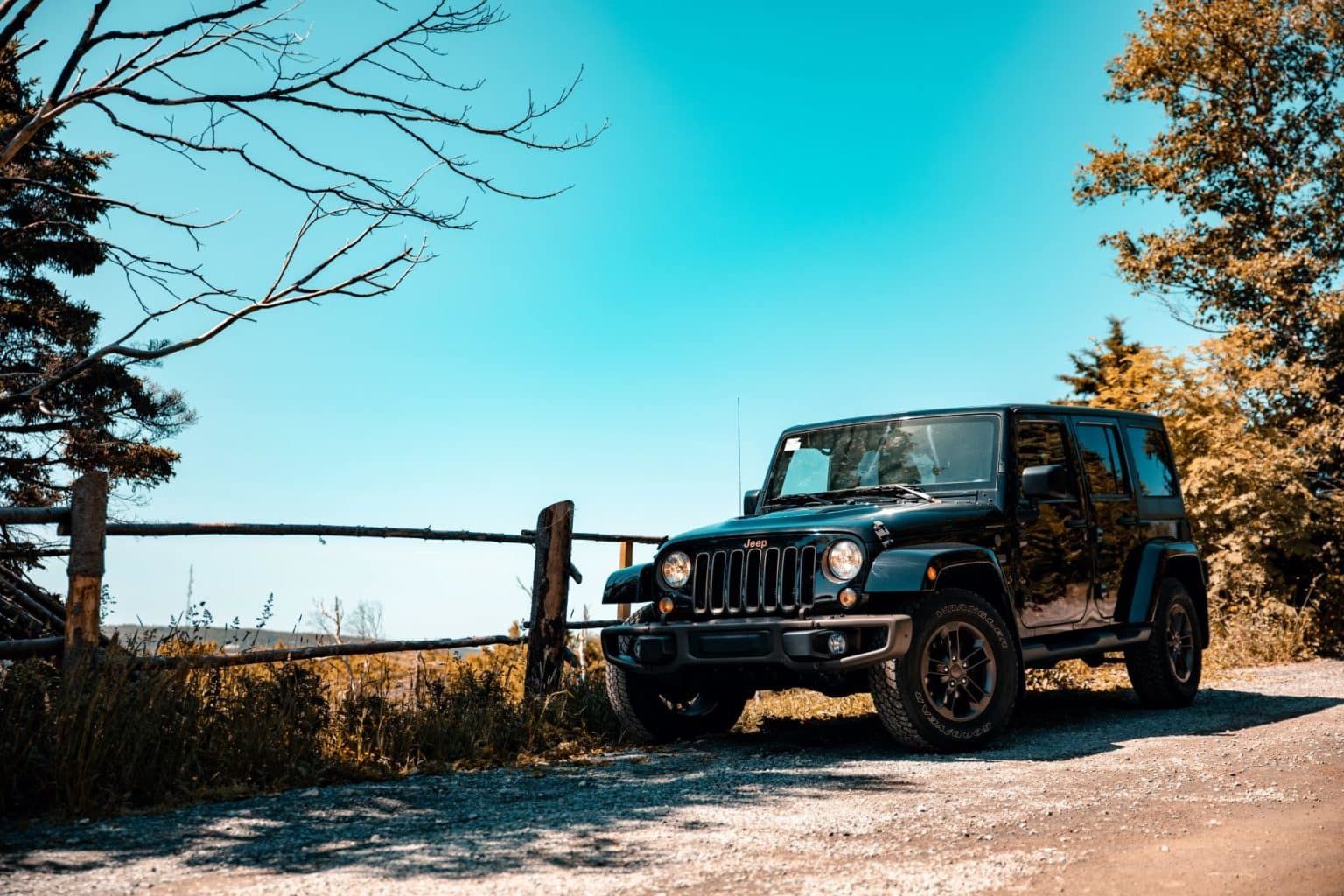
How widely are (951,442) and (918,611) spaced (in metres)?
1.69

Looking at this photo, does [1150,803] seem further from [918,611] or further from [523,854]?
[523,854]

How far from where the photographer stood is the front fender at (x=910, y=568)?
6.76 m

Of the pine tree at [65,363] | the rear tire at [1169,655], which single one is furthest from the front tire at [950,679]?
the pine tree at [65,363]

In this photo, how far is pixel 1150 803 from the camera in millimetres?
5543

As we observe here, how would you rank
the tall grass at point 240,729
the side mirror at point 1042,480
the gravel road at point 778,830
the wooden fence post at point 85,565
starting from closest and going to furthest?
the gravel road at point 778,830
the tall grass at point 240,729
the wooden fence post at point 85,565
the side mirror at point 1042,480

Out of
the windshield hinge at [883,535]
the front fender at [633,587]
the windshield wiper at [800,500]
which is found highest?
the windshield wiper at [800,500]

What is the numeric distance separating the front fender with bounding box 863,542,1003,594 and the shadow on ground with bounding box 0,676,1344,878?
1006mm

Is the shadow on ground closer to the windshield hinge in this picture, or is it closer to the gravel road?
the gravel road

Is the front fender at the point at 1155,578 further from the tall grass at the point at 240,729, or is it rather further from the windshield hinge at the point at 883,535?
the tall grass at the point at 240,729

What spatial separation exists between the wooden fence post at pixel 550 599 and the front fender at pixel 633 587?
65 cm

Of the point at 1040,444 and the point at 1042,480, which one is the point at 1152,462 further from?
the point at 1042,480

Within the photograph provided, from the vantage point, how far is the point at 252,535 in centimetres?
726

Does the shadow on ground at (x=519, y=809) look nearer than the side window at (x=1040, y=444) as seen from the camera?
Yes

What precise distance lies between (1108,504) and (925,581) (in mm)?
2844
